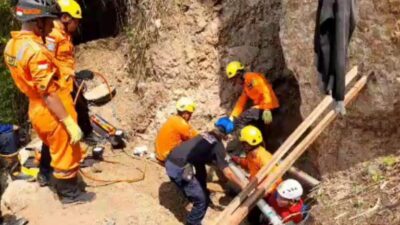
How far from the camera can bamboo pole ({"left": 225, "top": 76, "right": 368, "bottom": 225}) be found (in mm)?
5711

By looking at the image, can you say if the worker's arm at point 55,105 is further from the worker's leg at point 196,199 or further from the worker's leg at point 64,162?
the worker's leg at point 196,199

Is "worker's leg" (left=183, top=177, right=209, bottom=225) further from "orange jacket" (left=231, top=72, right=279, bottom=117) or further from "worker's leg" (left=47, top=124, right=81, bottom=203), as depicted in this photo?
"orange jacket" (left=231, top=72, right=279, bottom=117)

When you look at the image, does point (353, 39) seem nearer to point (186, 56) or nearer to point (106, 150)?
point (186, 56)

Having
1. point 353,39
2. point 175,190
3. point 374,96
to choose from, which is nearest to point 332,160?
point 374,96

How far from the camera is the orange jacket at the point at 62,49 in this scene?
717 cm

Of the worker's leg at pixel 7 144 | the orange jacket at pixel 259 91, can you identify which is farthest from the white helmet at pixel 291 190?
the worker's leg at pixel 7 144

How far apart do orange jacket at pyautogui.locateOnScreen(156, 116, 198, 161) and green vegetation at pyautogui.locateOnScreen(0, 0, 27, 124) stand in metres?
3.32

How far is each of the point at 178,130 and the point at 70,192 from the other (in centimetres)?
142

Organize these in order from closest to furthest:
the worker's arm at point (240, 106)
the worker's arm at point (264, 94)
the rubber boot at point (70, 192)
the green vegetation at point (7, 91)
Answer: the rubber boot at point (70, 192) < the worker's arm at point (264, 94) < the worker's arm at point (240, 106) < the green vegetation at point (7, 91)

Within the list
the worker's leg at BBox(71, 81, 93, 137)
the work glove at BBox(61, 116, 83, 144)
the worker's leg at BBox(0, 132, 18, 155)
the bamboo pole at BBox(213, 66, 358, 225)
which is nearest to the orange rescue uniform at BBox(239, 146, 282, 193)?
the bamboo pole at BBox(213, 66, 358, 225)

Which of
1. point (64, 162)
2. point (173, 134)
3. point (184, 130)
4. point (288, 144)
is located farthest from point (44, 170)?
point (288, 144)

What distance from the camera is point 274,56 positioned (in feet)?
27.8

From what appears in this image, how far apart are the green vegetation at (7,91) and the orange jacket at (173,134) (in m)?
3.32

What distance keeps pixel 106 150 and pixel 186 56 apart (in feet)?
5.61
